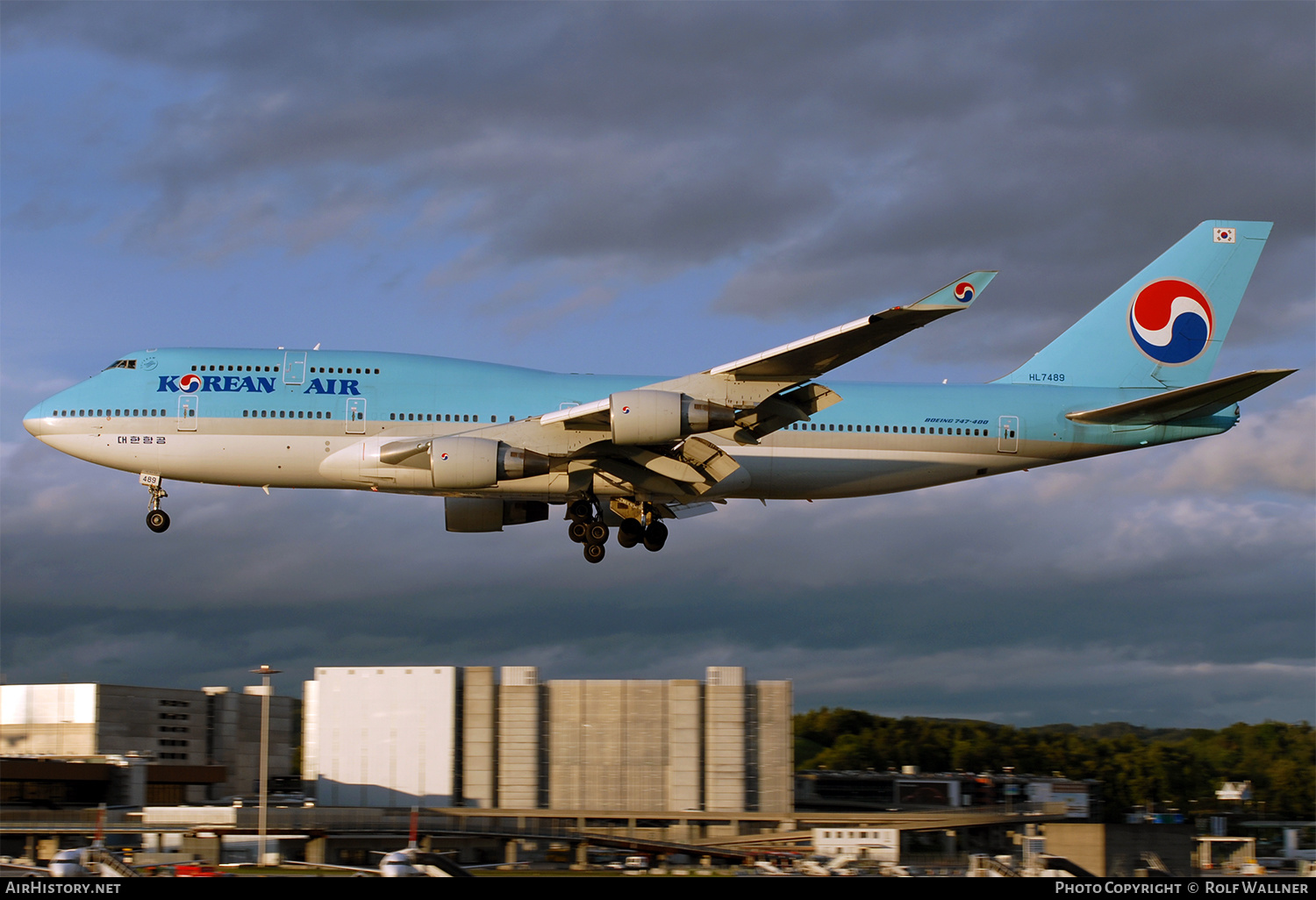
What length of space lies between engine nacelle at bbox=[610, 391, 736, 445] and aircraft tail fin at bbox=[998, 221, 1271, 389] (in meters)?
12.6

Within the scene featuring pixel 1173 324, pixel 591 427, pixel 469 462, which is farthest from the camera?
pixel 1173 324

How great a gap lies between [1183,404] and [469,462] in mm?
20425

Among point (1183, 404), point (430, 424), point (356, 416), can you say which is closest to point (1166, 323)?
point (1183, 404)

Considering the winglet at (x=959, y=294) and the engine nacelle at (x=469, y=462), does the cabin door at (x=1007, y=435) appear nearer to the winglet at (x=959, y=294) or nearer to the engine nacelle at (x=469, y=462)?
the winglet at (x=959, y=294)

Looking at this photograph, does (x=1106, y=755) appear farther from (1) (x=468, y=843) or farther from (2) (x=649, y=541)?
(2) (x=649, y=541)

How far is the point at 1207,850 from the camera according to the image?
53500 mm

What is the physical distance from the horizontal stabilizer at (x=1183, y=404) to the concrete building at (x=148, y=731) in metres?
48.1

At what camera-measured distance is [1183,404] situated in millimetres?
36844

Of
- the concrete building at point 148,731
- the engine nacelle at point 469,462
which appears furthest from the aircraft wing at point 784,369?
the concrete building at point 148,731

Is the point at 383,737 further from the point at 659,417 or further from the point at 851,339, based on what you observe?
the point at 851,339

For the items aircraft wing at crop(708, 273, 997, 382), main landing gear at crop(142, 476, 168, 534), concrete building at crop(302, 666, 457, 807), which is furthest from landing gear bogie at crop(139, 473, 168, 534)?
concrete building at crop(302, 666, 457, 807)

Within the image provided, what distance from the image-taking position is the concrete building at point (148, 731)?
68125mm
